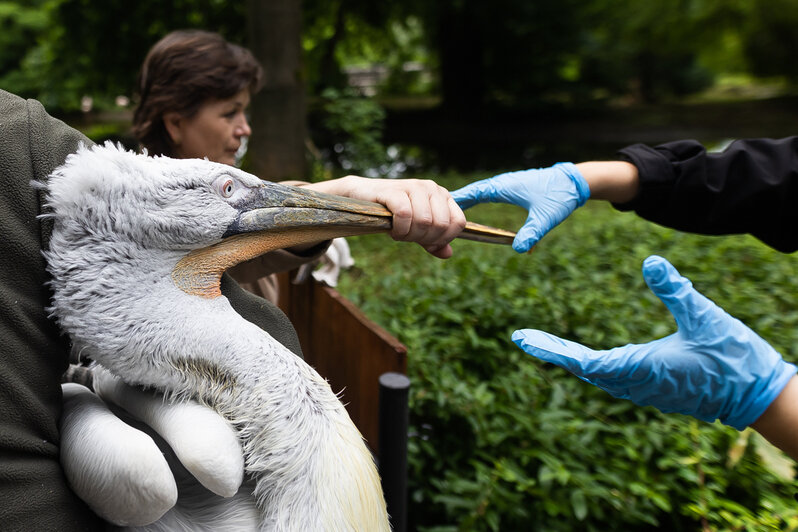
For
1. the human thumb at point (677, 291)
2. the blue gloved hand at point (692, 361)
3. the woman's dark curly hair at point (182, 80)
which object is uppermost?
the woman's dark curly hair at point (182, 80)

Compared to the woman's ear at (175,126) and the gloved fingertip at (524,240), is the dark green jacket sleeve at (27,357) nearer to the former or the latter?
the gloved fingertip at (524,240)

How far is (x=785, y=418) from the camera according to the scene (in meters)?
1.12

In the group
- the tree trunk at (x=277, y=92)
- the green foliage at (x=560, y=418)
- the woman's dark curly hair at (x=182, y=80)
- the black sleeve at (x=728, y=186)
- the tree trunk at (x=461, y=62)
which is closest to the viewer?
the black sleeve at (x=728, y=186)

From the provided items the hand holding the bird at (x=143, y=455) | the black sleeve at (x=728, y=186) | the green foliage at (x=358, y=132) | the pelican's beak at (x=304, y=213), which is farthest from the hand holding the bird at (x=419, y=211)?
the green foliage at (x=358, y=132)

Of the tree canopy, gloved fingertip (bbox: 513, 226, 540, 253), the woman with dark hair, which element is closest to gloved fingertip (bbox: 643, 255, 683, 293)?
gloved fingertip (bbox: 513, 226, 540, 253)

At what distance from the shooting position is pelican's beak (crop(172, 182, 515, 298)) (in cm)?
111

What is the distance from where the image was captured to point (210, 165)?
3.64ft

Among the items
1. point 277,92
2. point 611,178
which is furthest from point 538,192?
point 277,92

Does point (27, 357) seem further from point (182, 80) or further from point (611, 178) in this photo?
point (611, 178)

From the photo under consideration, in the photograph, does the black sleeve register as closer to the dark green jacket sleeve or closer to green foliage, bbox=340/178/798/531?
green foliage, bbox=340/178/798/531

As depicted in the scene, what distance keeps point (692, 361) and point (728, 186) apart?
0.98m

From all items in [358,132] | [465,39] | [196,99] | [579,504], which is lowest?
[579,504]

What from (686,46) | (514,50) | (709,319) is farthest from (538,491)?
(514,50)

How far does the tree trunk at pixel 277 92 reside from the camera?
5.55 metres
